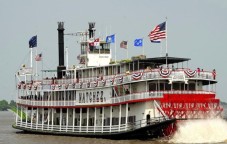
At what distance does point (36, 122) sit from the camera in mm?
52562

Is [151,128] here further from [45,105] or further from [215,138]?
[45,105]

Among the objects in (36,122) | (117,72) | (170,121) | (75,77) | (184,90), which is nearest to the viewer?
(170,121)

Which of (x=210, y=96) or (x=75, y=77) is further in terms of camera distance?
(x=75, y=77)

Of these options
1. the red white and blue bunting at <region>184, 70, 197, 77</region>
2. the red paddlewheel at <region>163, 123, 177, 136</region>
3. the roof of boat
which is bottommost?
the red paddlewheel at <region>163, 123, 177, 136</region>

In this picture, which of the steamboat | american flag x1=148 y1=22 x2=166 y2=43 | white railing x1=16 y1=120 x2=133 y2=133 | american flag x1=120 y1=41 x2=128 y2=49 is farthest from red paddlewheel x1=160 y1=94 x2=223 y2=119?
american flag x1=120 y1=41 x2=128 y2=49

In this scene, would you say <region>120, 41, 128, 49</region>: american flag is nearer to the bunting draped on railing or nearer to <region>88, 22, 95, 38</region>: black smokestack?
<region>88, 22, 95, 38</region>: black smokestack

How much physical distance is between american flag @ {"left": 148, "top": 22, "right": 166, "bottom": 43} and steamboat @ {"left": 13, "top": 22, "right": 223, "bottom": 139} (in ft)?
5.13

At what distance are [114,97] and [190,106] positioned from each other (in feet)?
21.6

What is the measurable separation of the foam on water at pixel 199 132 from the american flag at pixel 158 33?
6.98 meters

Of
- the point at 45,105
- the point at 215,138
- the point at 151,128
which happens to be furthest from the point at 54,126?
the point at 215,138

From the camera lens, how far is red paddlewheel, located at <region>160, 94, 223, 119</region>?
3894cm

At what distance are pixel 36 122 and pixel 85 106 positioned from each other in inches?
334

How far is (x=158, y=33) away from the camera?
41688 mm

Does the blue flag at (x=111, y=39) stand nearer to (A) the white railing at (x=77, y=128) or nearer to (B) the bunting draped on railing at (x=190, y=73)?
(A) the white railing at (x=77, y=128)
